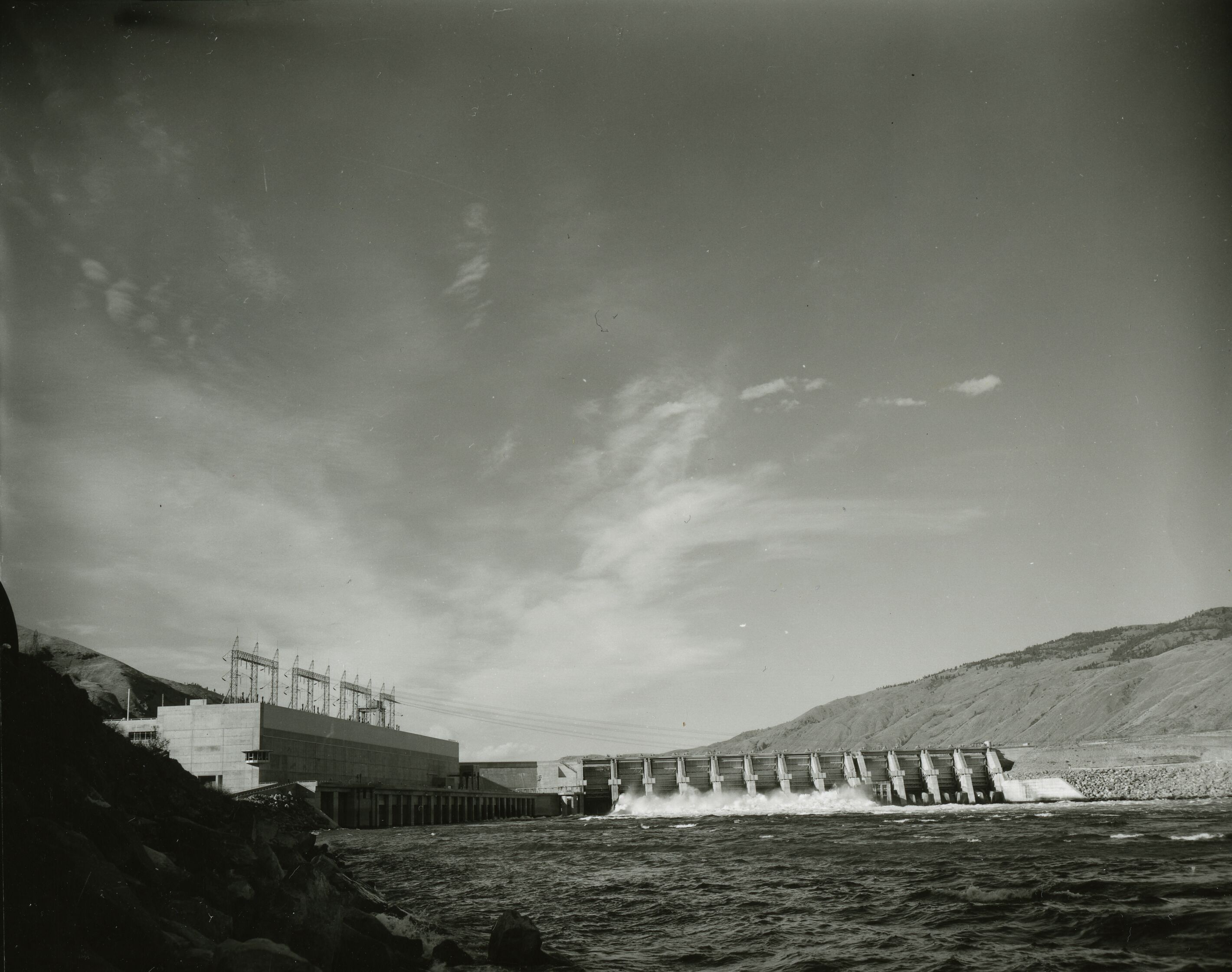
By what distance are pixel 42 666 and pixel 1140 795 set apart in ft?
268

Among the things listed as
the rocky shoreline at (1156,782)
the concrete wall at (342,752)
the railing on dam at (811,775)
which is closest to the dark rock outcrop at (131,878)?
the concrete wall at (342,752)

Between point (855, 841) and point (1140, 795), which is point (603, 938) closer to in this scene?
point (855, 841)

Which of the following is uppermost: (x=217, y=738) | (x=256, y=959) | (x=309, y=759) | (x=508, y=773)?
(x=217, y=738)

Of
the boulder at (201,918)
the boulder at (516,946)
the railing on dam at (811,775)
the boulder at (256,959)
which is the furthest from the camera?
the railing on dam at (811,775)

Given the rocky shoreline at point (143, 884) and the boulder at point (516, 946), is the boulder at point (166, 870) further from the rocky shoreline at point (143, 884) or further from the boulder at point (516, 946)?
the boulder at point (516, 946)

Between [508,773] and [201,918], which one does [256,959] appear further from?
[508,773]

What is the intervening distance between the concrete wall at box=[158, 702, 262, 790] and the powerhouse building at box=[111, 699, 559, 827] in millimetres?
50

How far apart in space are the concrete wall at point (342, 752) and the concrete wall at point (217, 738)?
63cm

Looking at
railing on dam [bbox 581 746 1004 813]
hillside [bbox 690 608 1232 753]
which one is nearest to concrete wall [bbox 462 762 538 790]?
railing on dam [bbox 581 746 1004 813]

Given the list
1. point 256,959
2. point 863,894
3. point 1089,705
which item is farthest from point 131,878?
point 1089,705

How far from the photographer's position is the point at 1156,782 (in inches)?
2827

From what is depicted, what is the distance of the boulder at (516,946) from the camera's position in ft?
46.9

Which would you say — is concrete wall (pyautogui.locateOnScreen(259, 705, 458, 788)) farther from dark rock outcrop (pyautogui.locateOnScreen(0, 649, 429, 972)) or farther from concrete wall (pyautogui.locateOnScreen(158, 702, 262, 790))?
dark rock outcrop (pyautogui.locateOnScreen(0, 649, 429, 972))

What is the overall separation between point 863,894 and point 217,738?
200 feet
